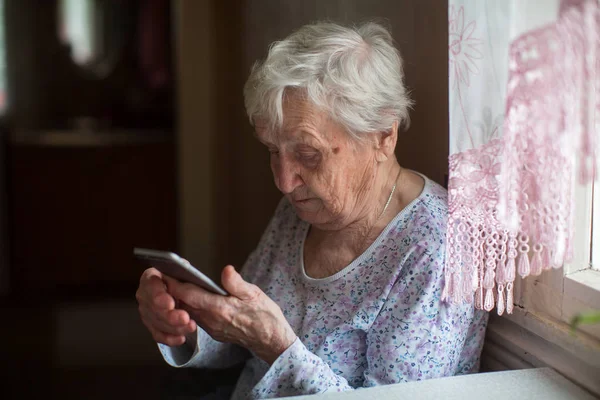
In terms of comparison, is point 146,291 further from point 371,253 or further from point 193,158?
point 193,158

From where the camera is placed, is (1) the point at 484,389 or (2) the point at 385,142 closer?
(1) the point at 484,389

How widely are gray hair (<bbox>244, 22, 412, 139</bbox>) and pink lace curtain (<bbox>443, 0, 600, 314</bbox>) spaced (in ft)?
0.80

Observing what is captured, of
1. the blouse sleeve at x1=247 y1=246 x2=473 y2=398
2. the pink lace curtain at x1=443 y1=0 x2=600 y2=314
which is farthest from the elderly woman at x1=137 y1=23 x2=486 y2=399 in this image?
the pink lace curtain at x1=443 y1=0 x2=600 y2=314

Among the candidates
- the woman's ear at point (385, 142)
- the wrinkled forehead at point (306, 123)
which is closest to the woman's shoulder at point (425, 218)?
the woman's ear at point (385, 142)

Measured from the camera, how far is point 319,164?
1.26 metres

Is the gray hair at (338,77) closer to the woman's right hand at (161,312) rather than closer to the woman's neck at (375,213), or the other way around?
the woman's neck at (375,213)

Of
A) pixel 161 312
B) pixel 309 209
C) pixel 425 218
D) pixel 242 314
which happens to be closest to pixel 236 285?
pixel 242 314

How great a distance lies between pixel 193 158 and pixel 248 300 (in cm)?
274

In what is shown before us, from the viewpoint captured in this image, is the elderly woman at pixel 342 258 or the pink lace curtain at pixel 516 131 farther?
the elderly woman at pixel 342 258

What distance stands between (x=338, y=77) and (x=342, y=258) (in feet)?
1.20

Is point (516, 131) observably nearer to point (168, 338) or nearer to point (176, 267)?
point (176, 267)

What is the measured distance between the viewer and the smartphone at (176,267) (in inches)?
39.7

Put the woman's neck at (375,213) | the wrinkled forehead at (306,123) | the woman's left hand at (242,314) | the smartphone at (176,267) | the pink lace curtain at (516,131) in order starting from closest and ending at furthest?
the pink lace curtain at (516,131) < the smartphone at (176,267) < the woman's left hand at (242,314) < the wrinkled forehead at (306,123) < the woman's neck at (375,213)

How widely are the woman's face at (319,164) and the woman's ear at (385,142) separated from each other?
1cm
